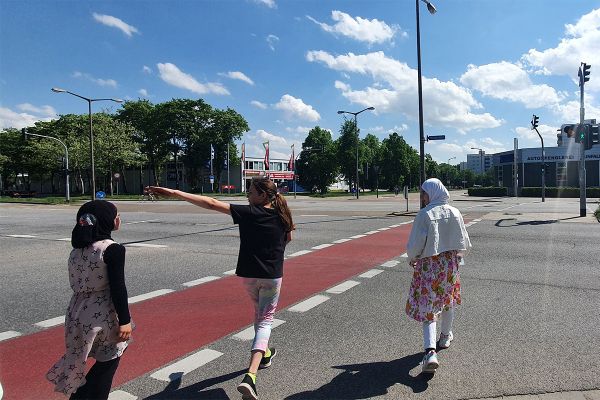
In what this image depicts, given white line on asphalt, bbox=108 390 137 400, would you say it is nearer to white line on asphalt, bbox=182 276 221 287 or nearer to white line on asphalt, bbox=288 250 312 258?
white line on asphalt, bbox=182 276 221 287

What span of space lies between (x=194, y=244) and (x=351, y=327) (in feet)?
26.2

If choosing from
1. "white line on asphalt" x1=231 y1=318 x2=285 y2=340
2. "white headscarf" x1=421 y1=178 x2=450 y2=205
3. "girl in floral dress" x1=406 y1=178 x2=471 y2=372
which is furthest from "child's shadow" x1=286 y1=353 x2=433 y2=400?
"white headscarf" x1=421 y1=178 x2=450 y2=205

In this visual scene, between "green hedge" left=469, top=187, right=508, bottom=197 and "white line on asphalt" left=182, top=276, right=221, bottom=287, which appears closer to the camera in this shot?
"white line on asphalt" left=182, top=276, right=221, bottom=287

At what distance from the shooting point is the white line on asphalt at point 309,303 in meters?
5.50

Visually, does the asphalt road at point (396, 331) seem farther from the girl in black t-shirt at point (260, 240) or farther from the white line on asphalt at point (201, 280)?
the girl in black t-shirt at point (260, 240)

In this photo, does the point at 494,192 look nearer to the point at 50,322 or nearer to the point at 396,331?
the point at 396,331

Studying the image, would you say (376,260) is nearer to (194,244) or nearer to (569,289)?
(569,289)

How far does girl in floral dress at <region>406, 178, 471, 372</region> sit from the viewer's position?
3.66 m

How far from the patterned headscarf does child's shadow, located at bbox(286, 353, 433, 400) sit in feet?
5.89

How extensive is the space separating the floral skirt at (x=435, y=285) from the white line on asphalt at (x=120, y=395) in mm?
2387

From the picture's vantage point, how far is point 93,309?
2.62 metres

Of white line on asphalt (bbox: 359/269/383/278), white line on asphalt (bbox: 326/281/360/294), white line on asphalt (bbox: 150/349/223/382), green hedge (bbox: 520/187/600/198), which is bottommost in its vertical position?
white line on asphalt (bbox: 359/269/383/278)

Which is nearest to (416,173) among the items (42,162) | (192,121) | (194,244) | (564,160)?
(564,160)

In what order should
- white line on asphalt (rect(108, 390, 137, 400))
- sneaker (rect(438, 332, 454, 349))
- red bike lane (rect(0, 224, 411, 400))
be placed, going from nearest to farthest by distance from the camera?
white line on asphalt (rect(108, 390, 137, 400)) → red bike lane (rect(0, 224, 411, 400)) → sneaker (rect(438, 332, 454, 349))
